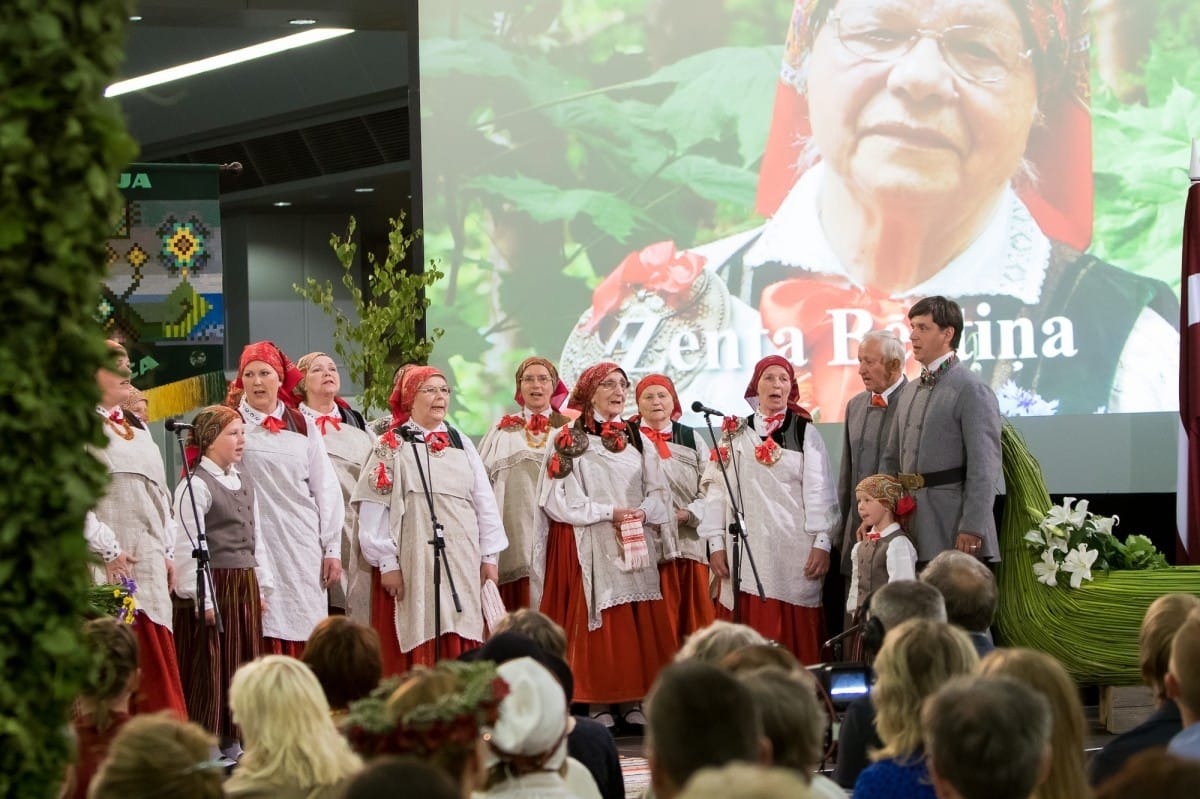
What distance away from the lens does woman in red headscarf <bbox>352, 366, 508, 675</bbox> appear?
642cm

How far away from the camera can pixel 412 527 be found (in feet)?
21.2

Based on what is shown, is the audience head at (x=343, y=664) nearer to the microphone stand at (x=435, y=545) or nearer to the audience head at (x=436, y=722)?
the audience head at (x=436, y=722)

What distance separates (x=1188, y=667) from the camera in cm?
305

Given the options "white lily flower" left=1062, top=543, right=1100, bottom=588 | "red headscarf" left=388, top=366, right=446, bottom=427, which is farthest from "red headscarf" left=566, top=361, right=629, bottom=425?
"white lily flower" left=1062, top=543, right=1100, bottom=588

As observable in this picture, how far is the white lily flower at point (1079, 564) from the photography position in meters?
6.11

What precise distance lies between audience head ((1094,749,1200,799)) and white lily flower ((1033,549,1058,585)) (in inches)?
165

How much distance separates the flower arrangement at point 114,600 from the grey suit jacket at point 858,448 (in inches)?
105

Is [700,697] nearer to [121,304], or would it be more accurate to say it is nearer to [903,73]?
[121,304]

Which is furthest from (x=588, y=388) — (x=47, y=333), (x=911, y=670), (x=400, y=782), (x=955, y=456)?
(x=400, y=782)

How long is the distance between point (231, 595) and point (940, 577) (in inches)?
113

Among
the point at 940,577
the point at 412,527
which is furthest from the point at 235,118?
the point at 940,577

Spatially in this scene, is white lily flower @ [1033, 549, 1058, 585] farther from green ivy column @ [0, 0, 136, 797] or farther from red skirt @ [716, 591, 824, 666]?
green ivy column @ [0, 0, 136, 797]

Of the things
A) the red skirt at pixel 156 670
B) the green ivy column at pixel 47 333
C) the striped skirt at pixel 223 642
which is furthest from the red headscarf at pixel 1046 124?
the green ivy column at pixel 47 333

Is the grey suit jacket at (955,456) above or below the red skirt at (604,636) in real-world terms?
above
